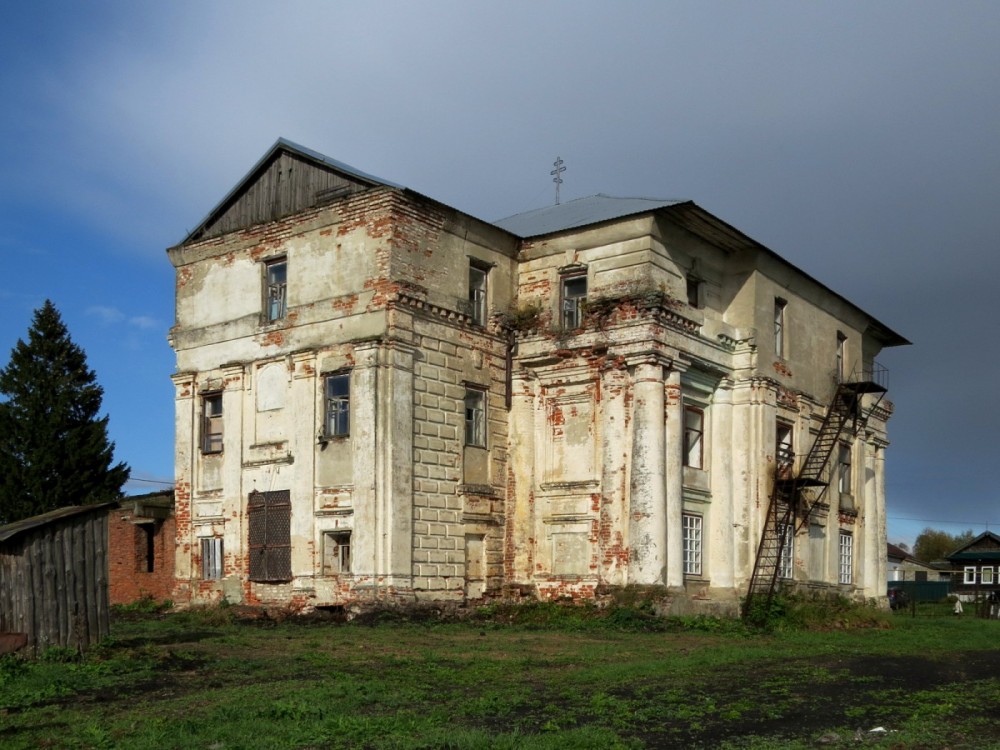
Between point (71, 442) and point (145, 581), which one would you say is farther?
point (71, 442)

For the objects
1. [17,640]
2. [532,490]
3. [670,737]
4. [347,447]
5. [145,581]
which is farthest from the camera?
[145,581]

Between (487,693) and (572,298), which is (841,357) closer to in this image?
(572,298)

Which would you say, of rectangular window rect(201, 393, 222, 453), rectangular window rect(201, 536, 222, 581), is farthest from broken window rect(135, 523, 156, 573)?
rectangular window rect(201, 393, 222, 453)

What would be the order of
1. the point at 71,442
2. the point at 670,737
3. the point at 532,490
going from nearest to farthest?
the point at 670,737 → the point at 532,490 → the point at 71,442

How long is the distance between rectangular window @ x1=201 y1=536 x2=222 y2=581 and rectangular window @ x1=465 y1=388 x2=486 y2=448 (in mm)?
6626

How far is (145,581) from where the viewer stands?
29.6 meters

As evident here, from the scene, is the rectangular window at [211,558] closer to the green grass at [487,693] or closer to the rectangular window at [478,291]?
the green grass at [487,693]

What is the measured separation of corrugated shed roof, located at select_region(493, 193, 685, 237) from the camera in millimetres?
27250

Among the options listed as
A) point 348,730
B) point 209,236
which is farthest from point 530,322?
point 348,730

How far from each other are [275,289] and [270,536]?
232 inches

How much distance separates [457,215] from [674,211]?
16.5 ft

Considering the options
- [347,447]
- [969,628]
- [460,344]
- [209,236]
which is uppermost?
[209,236]

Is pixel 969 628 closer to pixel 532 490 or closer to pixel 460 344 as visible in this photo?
pixel 532 490

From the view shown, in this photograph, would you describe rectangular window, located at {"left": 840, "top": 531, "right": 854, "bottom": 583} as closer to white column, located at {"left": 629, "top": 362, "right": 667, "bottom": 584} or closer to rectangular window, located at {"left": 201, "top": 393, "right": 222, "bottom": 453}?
white column, located at {"left": 629, "top": 362, "right": 667, "bottom": 584}
